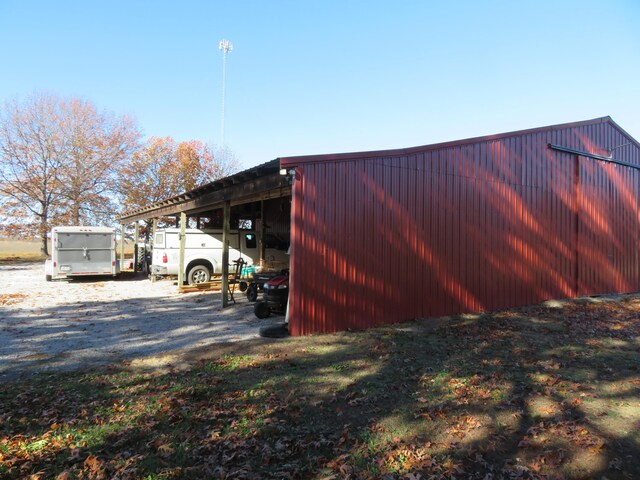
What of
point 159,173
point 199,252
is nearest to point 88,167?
point 159,173

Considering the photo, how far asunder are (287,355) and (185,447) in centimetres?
268

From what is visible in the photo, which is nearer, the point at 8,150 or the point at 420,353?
the point at 420,353

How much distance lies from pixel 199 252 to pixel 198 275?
0.83 m

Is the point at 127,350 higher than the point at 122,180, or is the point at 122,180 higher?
the point at 122,180

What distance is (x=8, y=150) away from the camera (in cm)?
2903

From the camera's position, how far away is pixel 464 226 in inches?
365

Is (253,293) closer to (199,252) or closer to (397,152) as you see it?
(199,252)

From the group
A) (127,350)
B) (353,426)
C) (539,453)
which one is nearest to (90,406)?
(127,350)

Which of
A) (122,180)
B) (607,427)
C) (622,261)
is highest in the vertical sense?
(122,180)

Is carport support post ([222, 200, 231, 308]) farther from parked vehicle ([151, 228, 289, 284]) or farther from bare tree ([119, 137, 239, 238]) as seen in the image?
bare tree ([119, 137, 239, 238])

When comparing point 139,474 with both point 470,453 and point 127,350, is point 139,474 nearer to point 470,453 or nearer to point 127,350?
point 470,453

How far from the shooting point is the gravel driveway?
5922mm

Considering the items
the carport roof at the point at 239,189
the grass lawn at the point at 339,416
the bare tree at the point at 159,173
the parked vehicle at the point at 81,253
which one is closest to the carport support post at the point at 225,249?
the carport roof at the point at 239,189

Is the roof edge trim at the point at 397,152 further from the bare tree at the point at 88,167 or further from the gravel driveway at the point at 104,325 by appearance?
the bare tree at the point at 88,167
